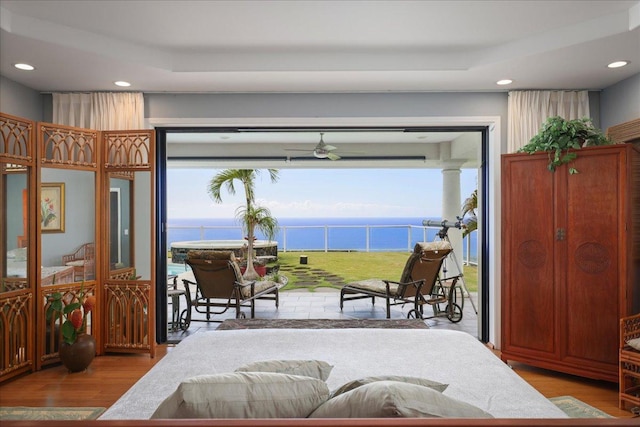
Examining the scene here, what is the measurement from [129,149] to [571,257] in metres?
3.81

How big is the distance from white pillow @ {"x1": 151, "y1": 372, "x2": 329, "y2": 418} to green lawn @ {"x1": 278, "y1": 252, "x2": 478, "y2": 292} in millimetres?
6956

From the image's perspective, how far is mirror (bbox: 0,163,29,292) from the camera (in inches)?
136

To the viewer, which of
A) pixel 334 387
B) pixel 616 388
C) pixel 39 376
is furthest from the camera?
pixel 39 376

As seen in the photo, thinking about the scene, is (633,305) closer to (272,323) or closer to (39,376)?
(272,323)

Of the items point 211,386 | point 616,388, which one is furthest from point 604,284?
point 211,386

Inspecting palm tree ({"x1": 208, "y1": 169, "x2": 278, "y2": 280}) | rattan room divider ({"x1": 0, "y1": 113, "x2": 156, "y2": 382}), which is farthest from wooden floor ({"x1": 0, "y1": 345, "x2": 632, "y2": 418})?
palm tree ({"x1": 208, "y1": 169, "x2": 278, "y2": 280})

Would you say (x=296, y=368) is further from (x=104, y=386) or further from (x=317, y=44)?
(x=317, y=44)

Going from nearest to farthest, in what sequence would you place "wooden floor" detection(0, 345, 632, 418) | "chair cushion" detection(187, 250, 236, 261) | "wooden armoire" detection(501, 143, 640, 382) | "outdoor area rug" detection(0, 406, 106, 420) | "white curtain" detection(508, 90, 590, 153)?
1. "outdoor area rug" detection(0, 406, 106, 420)
2. "wooden floor" detection(0, 345, 632, 418)
3. "wooden armoire" detection(501, 143, 640, 382)
4. "white curtain" detection(508, 90, 590, 153)
5. "chair cushion" detection(187, 250, 236, 261)

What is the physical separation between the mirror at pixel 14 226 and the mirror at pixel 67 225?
128 mm

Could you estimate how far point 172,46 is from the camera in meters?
3.49

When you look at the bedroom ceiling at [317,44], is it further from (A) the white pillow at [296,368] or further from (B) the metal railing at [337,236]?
(B) the metal railing at [337,236]

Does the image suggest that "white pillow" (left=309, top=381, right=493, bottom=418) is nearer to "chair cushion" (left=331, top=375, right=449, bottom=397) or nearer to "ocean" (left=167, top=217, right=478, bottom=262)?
"chair cushion" (left=331, top=375, right=449, bottom=397)

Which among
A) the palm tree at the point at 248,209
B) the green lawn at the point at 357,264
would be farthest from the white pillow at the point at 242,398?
the green lawn at the point at 357,264

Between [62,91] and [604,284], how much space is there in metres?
4.92
